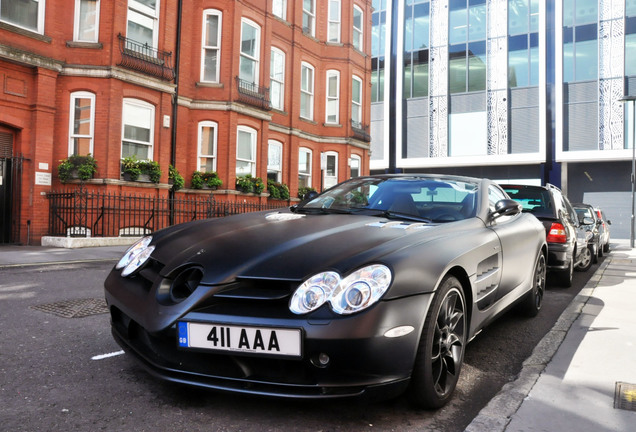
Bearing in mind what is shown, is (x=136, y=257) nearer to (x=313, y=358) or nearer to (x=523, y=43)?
(x=313, y=358)

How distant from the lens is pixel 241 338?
2.27 meters

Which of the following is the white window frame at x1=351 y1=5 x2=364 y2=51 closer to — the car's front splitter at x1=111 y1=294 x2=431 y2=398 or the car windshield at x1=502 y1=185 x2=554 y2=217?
the car windshield at x1=502 y1=185 x2=554 y2=217

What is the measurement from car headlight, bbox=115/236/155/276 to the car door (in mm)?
2559

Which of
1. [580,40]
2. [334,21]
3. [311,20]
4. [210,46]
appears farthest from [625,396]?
[580,40]

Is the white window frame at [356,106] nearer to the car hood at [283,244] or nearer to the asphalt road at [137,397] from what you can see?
the asphalt road at [137,397]

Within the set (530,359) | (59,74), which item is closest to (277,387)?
(530,359)

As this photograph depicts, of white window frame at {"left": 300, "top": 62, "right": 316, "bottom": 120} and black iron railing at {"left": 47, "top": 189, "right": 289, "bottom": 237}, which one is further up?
white window frame at {"left": 300, "top": 62, "right": 316, "bottom": 120}

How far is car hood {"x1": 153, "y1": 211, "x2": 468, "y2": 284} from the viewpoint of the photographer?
96.9 inches

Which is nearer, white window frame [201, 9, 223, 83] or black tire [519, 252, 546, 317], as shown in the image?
black tire [519, 252, 546, 317]

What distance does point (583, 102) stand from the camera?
27781 millimetres

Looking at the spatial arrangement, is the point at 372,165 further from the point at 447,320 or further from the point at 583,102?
the point at 447,320

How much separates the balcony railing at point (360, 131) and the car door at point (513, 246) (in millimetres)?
18057

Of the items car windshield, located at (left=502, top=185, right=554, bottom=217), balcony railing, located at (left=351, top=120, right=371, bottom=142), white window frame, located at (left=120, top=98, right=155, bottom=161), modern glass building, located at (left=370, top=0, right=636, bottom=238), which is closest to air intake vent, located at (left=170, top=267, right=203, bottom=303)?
car windshield, located at (left=502, top=185, right=554, bottom=217)

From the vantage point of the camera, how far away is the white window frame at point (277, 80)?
18961mm
